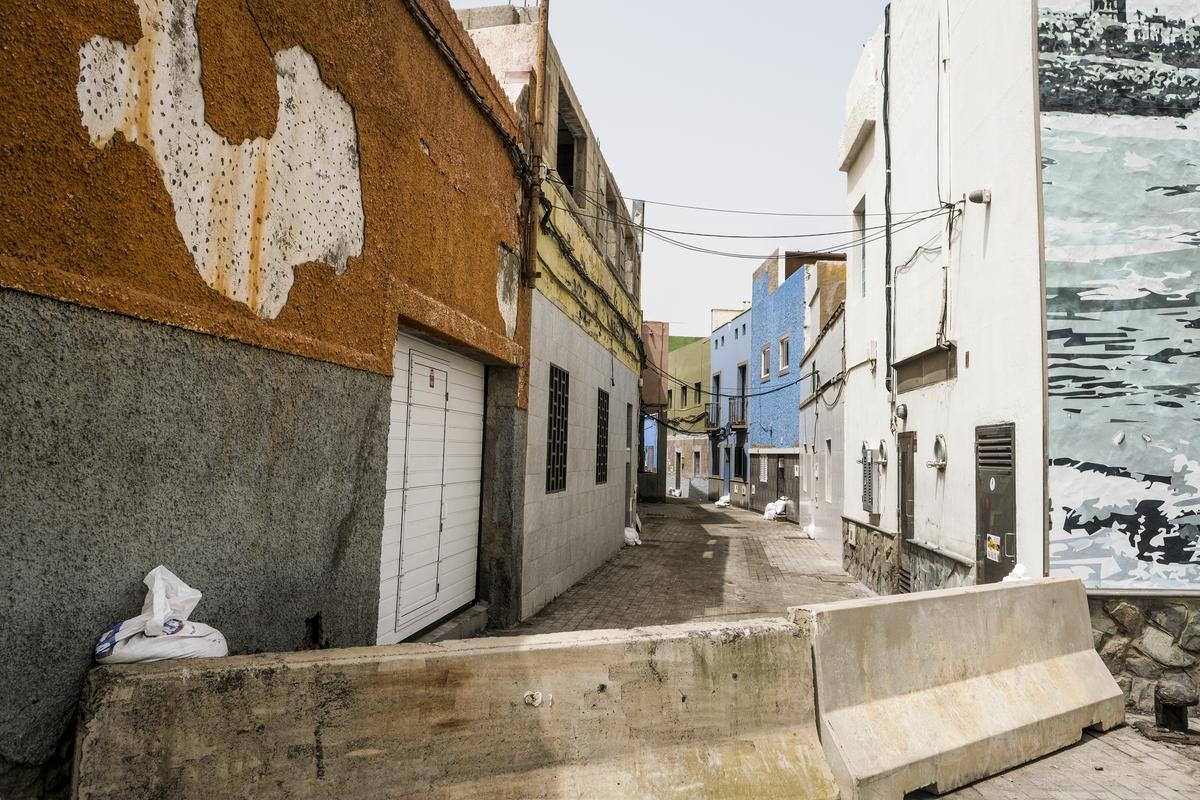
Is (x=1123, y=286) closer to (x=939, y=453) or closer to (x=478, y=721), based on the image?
(x=939, y=453)

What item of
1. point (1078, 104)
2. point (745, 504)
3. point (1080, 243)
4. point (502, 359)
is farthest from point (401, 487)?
point (745, 504)

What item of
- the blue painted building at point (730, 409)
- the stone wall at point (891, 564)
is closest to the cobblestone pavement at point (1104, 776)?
the stone wall at point (891, 564)

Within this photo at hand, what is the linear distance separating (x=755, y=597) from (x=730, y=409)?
2504 centimetres

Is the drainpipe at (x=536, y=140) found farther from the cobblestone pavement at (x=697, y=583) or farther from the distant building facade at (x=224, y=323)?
the cobblestone pavement at (x=697, y=583)

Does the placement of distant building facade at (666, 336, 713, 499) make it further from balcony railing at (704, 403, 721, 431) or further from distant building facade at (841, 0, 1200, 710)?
distant building facade at (841, 0, 1200, 710)

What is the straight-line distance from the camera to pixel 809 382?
2078 centimetres

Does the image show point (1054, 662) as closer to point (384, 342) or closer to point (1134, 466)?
point (1134, 466)

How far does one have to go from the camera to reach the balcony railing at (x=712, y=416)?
3809 cm

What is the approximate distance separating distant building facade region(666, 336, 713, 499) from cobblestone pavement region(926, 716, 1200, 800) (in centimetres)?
3355

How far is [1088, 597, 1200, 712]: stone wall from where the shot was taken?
251 inches

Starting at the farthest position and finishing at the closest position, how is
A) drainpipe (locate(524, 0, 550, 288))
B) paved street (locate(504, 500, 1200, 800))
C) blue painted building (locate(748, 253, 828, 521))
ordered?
1. blue painted building (locate(748, 253, 828, 521))
2. drainpipe (locate(524, 0, 550, 288))
3. paved street (locate(504, 500, 1200, 800))

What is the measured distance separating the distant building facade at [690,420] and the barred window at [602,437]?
25667 millimetres

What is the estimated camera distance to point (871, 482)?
12086mm

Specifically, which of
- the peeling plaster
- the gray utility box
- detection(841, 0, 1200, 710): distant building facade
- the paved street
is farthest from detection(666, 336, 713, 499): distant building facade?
detection(841, 0, 1200, 710): distant building facade
